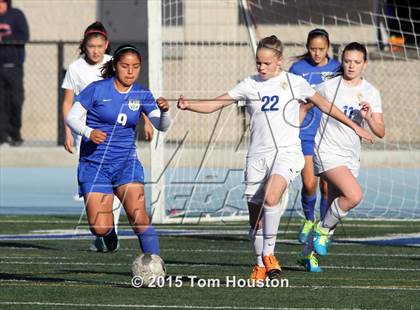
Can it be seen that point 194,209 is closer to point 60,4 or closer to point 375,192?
point 375,192

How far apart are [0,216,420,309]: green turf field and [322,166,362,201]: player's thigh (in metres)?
0.61

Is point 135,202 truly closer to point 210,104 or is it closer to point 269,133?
point 210,104

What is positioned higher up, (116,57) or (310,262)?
(116,57)

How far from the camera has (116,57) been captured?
1024 centimetres

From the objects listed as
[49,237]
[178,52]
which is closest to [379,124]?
[49,237]

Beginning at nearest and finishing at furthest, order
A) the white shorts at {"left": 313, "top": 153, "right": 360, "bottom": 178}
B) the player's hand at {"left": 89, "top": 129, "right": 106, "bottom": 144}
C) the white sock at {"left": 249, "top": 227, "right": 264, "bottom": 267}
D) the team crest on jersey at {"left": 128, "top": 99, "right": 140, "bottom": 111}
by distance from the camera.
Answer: the player's hand at {"left": 89, "top": 129, "right": 106, "bottom": 144} → the team crest on jersey at {"left": 128, "top": 99, "right": 140, "bottom": 111} → the white sock at {"left": 249, "top": 227, "right": 264, "bottom": 267} → the white shorts at {"left": 313, "top": 153, "right": 360, "bottom": 178}

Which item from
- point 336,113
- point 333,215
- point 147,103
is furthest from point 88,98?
point 333,215

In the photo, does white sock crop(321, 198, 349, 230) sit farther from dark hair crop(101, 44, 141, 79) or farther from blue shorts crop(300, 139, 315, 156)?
dark hair crop(101, 44, 141, 79)

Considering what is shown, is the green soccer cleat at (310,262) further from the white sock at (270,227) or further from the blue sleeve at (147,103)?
the blue sleeve at (147,103)

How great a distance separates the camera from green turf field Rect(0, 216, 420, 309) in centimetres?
906

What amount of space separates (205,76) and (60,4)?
483 centimetres

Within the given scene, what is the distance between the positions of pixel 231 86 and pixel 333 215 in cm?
980

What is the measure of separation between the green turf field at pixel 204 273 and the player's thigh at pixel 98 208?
43cm

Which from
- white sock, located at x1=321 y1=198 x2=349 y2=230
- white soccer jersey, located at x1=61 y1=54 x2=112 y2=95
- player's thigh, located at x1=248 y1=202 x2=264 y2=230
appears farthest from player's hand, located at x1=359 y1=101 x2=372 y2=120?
white soccer jersey, located at x1=61 y1=54 x2=112 y2=95
